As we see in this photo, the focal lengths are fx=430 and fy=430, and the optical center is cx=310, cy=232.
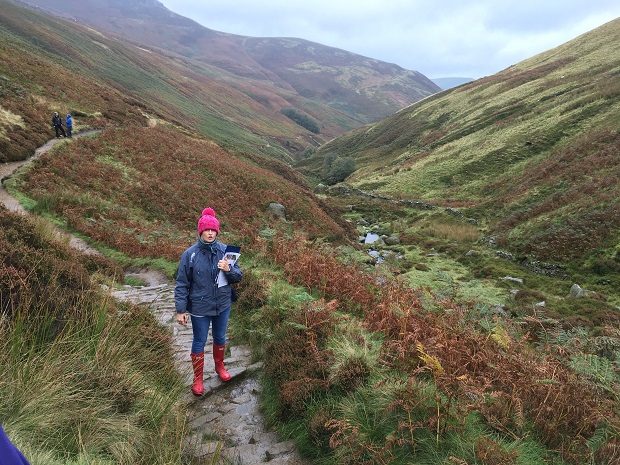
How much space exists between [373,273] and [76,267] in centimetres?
700

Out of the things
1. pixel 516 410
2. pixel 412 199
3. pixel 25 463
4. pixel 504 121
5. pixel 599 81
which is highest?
pixel 599 81

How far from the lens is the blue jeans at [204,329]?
21.9 feet

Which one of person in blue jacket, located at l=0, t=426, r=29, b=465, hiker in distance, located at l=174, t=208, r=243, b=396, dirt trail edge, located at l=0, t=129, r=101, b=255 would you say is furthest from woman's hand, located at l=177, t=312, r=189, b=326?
dirt trail edge, located at l=0, t=129, r=101, b=255

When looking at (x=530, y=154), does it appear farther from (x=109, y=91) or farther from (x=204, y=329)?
(x=109, y=91)

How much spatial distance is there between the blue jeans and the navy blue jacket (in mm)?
154

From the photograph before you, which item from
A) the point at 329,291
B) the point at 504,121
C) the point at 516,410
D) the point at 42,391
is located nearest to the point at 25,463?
the point at 42,391

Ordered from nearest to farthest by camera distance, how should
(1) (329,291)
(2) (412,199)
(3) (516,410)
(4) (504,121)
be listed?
(3) (516,410) < (1) (329,291) < (2) (412,199) < (4) (504,121)

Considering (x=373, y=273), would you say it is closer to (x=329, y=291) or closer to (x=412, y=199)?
(x=329, y=291)

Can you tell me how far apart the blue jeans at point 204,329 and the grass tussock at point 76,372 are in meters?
0.44

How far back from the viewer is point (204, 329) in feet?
22.0

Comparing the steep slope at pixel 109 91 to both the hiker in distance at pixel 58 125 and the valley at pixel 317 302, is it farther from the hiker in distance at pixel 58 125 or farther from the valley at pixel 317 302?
the hiker in distance at pixel 58 125

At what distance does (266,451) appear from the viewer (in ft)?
17.1

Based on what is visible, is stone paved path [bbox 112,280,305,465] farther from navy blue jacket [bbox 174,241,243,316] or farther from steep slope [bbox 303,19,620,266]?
steep slope [bbox 303,19,620,266]

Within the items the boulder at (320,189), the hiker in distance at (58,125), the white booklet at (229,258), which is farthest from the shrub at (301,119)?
the white booklet at (229,258)
